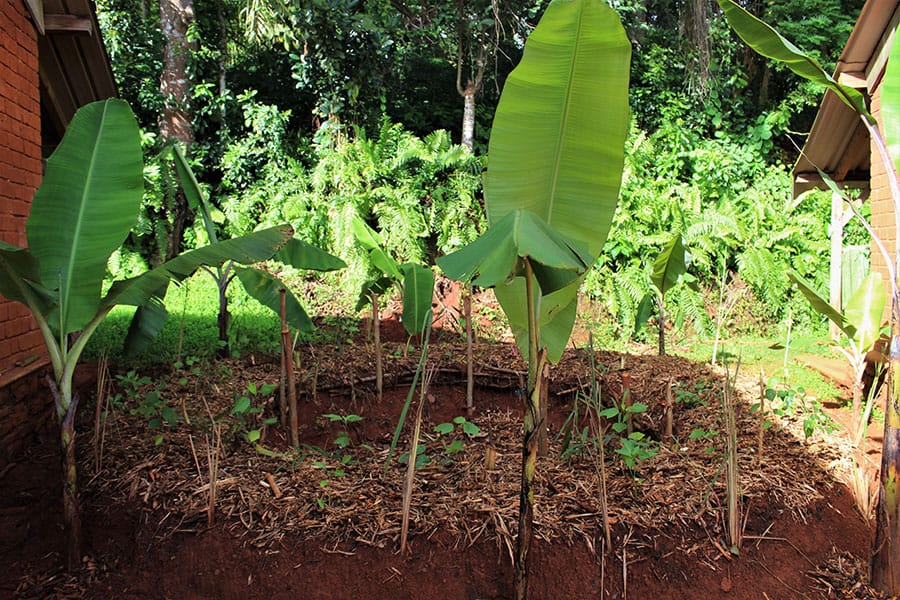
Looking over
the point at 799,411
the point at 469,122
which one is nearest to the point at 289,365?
the point at 799,411

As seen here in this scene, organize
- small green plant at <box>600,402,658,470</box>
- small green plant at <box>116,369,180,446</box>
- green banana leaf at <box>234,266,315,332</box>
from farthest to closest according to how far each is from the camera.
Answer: green banana leaf at <box>234,266,315,332</box>
small green plant at <box>116,369,180,446</box>
small green plant at <box>600,402,658,470</box>

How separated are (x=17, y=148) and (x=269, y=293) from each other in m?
2.08

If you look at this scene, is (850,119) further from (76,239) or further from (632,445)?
(76,239)

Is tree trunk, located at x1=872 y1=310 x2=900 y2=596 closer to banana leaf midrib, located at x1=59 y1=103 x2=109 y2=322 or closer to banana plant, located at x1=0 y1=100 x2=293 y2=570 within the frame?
banana plant, located at x1=0 y1=100 x2=293 y2=570

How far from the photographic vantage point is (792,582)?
2.86 m

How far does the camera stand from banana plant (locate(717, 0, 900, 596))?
8.58 ft

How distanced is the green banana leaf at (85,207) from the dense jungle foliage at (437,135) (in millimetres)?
6056

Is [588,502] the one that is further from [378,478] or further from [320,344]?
[320,344]

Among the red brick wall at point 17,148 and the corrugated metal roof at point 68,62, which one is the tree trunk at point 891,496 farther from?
the corrugated metal roof at point 68,62

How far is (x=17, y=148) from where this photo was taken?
14.3 feet

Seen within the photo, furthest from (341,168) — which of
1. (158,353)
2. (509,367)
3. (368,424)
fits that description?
(368,424)

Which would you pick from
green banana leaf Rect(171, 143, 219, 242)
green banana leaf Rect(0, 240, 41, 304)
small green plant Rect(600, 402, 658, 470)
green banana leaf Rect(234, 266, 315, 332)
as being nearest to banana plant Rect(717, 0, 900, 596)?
small green plant Rect(600, 402, 658, 470)

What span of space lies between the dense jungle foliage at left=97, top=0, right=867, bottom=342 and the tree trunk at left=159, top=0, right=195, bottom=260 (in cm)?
9

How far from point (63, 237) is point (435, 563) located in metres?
2.38
